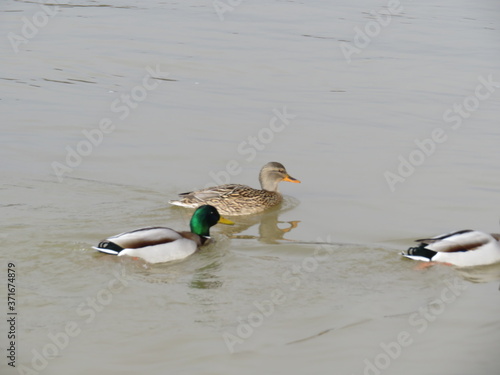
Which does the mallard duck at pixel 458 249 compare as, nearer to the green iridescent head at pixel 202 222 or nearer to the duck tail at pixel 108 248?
the green iridescent head at pixel 202 222

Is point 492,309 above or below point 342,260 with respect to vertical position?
below

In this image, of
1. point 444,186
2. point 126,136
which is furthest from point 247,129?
point 444,186

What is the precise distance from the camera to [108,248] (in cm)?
876

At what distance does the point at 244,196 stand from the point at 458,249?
3080mm

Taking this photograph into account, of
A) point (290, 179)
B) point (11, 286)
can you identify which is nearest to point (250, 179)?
point (290, 179)

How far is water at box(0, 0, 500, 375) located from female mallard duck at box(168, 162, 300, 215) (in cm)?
18

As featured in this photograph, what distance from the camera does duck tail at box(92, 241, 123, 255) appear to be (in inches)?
344

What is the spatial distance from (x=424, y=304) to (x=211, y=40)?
1234cm

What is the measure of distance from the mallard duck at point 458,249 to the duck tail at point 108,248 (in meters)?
2.90

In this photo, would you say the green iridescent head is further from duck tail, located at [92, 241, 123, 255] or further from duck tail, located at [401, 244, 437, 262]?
duck tail, located at [401, 244, 437, 262]

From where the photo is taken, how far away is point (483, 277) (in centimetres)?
888

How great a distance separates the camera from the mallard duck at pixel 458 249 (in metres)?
8.98

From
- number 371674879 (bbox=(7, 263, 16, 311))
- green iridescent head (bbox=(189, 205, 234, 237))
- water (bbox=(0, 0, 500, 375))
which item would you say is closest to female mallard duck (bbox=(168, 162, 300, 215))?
water (bbox=(0, 0, 500, 375))

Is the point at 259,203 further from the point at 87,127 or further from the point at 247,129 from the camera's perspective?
the point at 87,127
